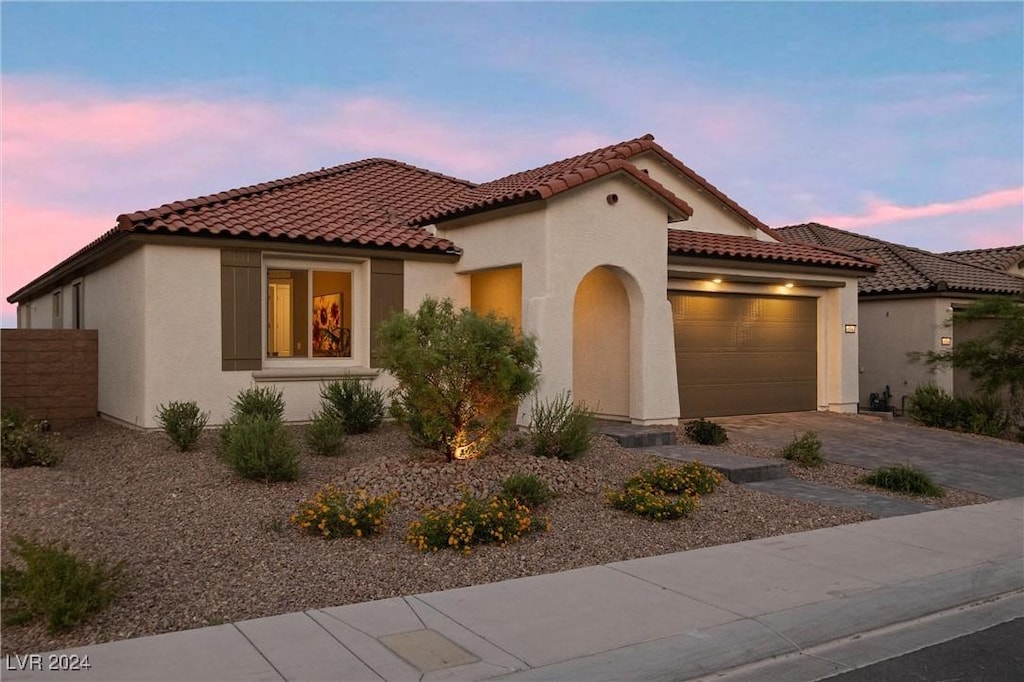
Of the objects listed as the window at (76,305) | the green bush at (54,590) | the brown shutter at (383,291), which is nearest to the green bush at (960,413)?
the brown shutter at (383,291)

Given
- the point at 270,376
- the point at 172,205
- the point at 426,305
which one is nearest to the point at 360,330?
the point at 270,376

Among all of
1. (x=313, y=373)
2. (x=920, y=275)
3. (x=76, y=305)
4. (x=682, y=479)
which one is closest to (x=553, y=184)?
(x=313, y=373)

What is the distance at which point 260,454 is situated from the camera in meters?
9.05

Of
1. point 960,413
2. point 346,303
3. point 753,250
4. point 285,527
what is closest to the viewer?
point 285,527

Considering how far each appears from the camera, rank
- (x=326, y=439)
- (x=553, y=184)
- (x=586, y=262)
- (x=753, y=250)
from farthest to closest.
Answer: (x=753, y=250) → (x=586, y=262) → (x=553, y=184) → (x=326, y=439)

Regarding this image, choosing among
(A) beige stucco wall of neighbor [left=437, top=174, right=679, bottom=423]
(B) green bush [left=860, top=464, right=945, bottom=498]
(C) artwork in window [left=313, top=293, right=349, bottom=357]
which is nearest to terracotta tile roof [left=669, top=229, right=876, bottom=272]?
(A) beige stucco wall of neighbor [left=437, top=174, right=679, bottom=423]

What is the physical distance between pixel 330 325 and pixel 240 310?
6.14 ft

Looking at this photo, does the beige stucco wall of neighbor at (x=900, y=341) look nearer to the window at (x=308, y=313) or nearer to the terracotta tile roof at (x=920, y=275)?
the terracotta tile roof at (x=920, y=275)

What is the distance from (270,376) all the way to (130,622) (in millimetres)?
8058

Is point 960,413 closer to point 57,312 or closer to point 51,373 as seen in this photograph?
point 51,373

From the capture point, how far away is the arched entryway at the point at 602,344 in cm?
1435

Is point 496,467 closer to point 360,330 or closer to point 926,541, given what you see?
point 926,541

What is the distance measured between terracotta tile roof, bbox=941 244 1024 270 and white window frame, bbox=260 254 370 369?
18599mm

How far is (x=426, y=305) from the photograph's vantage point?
9.64m
